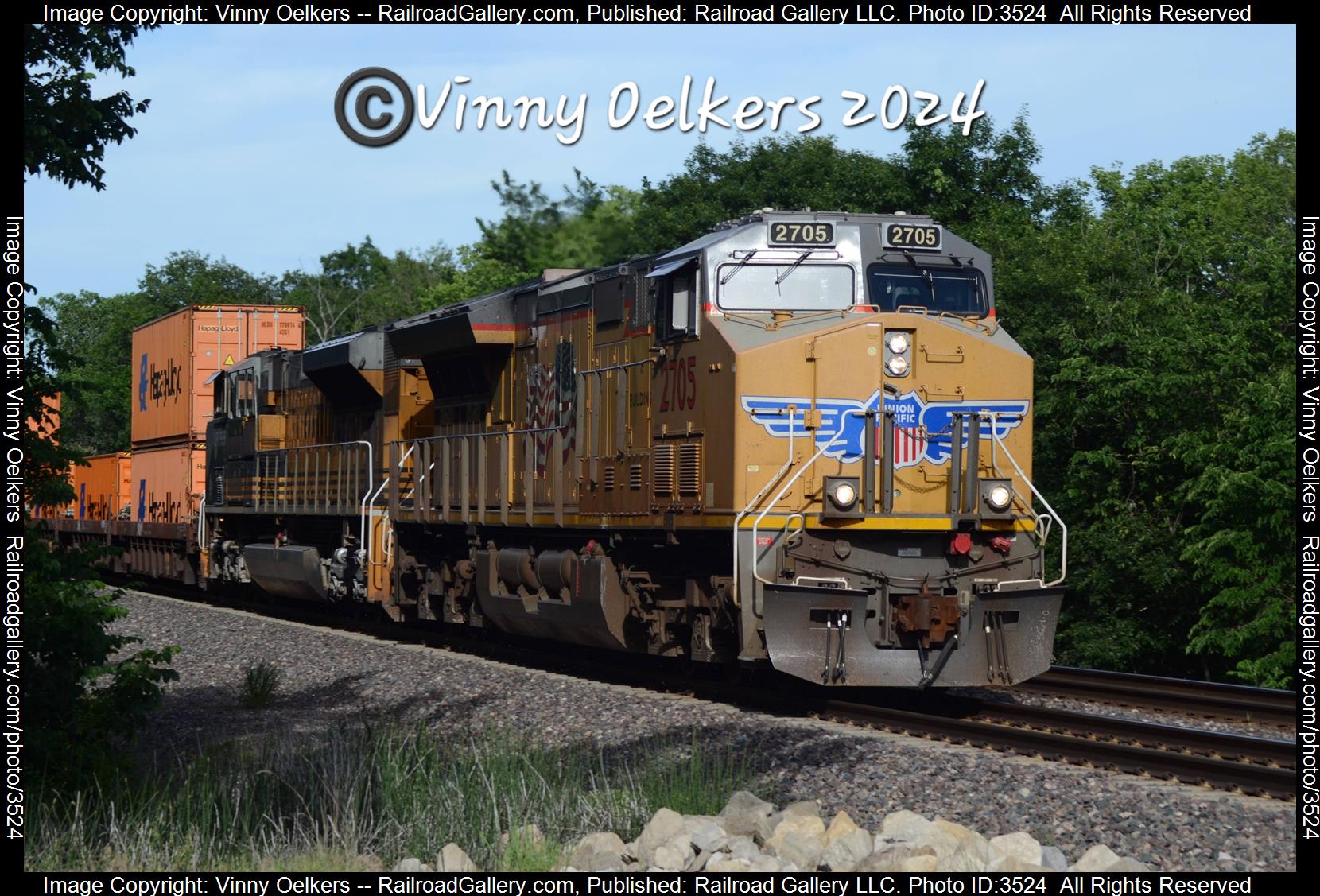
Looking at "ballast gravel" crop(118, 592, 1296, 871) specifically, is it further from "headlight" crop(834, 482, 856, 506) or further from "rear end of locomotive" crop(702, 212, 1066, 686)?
"headlight" crop(834, 482, 856, 506)

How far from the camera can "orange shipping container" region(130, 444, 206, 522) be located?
27672 mm

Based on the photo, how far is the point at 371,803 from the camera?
8.84 meters

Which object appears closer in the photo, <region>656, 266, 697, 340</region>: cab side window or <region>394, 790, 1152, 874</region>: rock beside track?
<region>394, 790, 1152, 874</region>: rock beside track

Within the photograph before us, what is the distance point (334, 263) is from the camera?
46.8ft

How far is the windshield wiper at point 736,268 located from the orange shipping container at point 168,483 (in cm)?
1718

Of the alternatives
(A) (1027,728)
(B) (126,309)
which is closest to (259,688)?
(A) (1027,728)

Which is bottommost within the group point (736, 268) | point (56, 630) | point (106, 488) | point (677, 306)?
point (56, 630)

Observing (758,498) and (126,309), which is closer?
(758,498)

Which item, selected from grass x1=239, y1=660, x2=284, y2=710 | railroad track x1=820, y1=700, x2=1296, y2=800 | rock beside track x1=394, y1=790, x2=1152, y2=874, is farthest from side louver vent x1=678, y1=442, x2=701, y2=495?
rock beside track x1=394, y1=790, x2=1152, y2=874

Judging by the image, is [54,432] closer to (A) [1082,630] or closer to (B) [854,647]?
(B) [854,647]

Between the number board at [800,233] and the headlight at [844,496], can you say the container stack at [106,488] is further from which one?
the headlight at [844,496]

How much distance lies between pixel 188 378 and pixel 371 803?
21.1 m

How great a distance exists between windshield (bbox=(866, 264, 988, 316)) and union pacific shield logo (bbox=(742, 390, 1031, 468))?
0.98 metres

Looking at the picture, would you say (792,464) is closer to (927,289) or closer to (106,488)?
(927,289)
